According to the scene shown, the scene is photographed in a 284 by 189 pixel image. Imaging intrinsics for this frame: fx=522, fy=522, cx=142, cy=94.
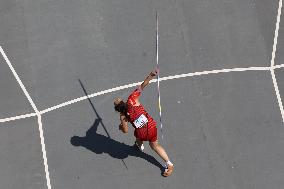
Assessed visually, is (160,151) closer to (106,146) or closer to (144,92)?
(106,146)

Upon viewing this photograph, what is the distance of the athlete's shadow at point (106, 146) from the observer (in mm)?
11164

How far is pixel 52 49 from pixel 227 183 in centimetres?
528

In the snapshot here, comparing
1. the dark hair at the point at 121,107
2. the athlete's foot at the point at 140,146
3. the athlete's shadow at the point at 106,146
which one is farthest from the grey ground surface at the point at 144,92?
the dark hair at the point at 121,107

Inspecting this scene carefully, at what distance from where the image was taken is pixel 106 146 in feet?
37.1

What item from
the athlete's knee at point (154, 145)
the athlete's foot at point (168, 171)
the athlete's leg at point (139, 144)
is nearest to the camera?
the athlete's knee at point (154, 145)

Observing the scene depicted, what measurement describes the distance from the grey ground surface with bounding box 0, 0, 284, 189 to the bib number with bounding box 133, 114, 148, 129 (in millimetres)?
1458

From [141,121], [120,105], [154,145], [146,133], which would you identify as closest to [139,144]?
[154,145]

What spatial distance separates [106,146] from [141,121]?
5.72ft

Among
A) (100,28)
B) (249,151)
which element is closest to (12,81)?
(100,28)

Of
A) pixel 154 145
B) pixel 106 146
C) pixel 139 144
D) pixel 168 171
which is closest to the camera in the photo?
pixel 154 145

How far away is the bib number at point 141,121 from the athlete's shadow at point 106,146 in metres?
1.44

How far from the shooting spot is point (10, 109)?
11930mm

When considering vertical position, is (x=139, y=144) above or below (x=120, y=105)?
below

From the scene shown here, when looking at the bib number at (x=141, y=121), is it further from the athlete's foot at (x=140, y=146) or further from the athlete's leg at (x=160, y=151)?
the athlete's foot at (x=140, y=146)
